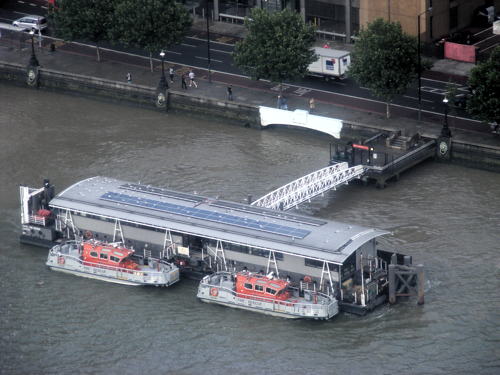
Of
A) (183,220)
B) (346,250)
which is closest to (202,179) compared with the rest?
(183,220)

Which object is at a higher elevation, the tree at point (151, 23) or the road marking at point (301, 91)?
the tree at point (151, 23)

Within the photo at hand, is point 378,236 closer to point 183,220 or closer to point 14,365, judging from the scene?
point 183,220

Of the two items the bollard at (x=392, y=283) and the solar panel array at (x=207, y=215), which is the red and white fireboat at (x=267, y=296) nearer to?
the solar panel array at (x=207, y=215)

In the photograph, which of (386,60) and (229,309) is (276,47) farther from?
(229,309)

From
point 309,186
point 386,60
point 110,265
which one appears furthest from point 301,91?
point 110,265

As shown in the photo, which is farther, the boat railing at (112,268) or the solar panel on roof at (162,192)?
the solar panel on roof at (162,192)

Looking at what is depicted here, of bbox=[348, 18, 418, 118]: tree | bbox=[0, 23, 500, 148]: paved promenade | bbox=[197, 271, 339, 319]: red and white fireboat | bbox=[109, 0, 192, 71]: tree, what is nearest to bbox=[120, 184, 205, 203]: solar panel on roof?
bbox=[197, 271, 339, 319]: red and white fireboat

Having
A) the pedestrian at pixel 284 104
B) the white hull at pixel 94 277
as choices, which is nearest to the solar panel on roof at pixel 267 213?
the white hull at pixel 94 277
